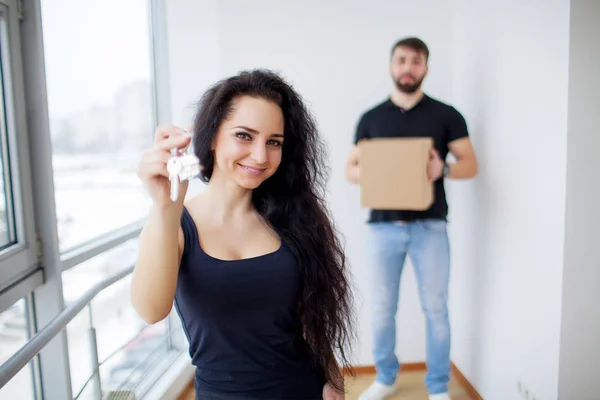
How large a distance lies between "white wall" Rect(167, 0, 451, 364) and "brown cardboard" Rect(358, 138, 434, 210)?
607 millimetres

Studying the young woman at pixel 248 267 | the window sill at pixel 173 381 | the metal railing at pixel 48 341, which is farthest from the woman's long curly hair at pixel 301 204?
the window sill at pixel 173 381

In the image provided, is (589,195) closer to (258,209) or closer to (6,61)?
(258,209)

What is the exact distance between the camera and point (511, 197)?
6.47 feet

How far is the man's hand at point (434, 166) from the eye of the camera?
6.68 feet

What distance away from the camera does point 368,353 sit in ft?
9.12

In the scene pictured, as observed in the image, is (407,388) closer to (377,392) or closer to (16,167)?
(377,392)

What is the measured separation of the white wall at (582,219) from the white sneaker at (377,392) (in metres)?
0.94

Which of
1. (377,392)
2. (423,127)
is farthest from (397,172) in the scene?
(377,392)

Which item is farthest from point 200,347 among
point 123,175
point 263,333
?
point 123,175

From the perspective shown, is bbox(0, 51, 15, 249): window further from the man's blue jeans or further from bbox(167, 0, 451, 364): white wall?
the man's blue jeans

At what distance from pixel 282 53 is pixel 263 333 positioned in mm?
1889

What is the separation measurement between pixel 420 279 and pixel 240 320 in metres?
1.48

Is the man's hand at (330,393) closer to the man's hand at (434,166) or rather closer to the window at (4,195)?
the window at (4,195)

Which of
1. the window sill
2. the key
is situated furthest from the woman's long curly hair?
the window sill
